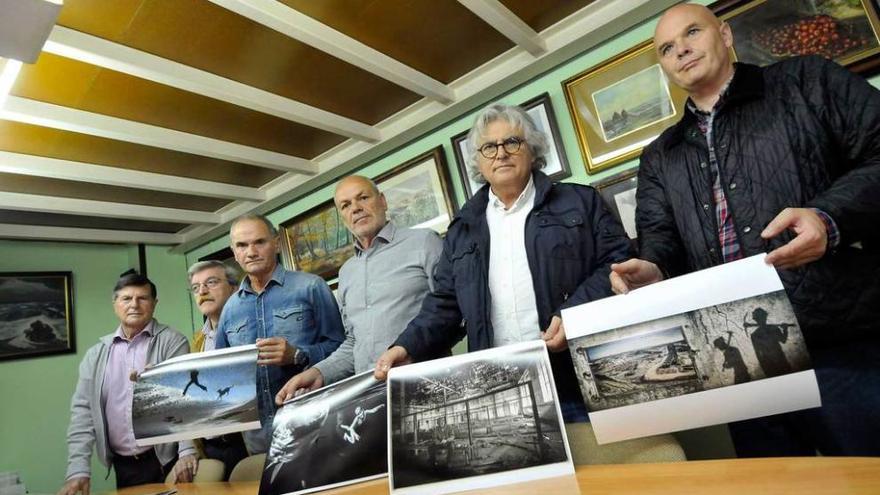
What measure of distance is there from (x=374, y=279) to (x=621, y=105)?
1383mm

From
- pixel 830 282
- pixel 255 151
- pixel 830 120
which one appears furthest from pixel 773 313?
pixel 255 151

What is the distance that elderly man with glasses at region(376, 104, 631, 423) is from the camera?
1192mm

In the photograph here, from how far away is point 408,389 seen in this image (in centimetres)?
88

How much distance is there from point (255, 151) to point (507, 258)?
2210mm

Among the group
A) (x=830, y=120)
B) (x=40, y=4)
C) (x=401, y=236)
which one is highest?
(x=40, y=4)

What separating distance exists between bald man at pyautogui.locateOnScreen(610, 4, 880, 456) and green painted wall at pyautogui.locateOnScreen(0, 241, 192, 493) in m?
4.42

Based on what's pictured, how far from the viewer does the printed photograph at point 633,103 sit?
2066mm

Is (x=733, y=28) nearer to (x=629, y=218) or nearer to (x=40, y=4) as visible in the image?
(x=629, y=218)

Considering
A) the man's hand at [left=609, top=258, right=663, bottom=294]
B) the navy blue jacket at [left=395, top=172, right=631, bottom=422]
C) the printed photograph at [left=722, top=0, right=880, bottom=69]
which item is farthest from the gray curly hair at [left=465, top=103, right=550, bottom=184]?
the printed photograph at [left=722, top=0, right=880, bottom=69]

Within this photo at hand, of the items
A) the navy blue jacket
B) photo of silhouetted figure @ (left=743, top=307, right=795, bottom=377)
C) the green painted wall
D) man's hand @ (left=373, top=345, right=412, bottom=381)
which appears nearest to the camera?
photo of silhouetted figure @ (left=743, top=307, right=795, bottom=377)

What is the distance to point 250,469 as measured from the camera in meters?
1.61

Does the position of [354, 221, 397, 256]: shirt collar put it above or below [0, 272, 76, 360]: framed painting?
below

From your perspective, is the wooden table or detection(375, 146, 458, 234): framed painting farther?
detection(375, 146, 458, 234): framed painting

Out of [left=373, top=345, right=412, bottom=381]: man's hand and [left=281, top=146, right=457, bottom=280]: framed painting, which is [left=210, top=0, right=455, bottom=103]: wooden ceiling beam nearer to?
[left=281, top=146, right=457, bottom=280]: framed painting
